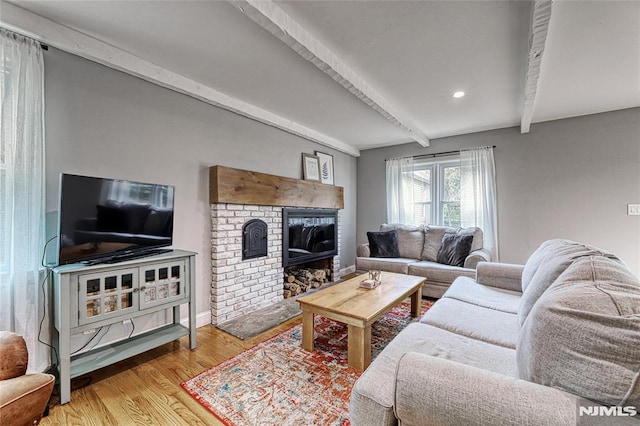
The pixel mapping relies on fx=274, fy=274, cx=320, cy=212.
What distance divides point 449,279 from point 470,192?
1.55 metres

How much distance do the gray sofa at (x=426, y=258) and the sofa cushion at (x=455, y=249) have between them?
75 millimetres

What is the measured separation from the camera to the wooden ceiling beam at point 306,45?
1606 millimetres

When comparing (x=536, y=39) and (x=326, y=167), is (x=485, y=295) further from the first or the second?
(x=326, y=167)

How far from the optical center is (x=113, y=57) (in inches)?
83.4

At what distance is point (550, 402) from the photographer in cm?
76

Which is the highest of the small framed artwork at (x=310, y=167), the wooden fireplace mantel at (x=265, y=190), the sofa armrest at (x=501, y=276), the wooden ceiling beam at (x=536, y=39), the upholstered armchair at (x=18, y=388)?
the wooden ceiling beam at (x=536, y=39)

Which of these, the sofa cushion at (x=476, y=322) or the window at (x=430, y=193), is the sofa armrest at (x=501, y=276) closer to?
the sofa cushion at (x=476, y=322)

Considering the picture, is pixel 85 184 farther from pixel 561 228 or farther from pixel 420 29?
pixel 561 228

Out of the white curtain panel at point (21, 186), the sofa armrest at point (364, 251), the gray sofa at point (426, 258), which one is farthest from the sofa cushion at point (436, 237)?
the white curtain panel at point (21, 186)

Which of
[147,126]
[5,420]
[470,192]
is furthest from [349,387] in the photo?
[470,192]

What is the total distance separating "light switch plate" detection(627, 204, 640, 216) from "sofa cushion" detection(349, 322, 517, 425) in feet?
11.2

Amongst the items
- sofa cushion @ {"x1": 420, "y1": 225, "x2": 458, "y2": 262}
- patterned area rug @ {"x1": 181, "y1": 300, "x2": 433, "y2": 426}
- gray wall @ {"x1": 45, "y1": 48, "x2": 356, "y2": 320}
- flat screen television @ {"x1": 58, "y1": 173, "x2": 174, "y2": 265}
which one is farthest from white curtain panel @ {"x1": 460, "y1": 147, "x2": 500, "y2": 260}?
flat screen television @ {"x1": 58, "y1": 173, "x2": 174, "y2": 265}

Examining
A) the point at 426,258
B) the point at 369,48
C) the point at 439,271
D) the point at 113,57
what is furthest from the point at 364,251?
the point at 113,57

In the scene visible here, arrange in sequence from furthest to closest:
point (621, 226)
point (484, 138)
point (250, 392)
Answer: point (484, 138), point (621, 226), point (250, 392)
